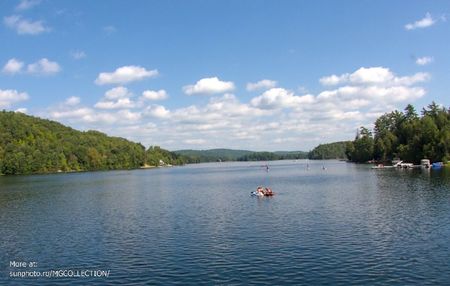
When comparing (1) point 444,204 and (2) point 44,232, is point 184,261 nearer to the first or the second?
(2) point 44,232

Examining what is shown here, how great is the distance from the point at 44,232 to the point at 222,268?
26277mm

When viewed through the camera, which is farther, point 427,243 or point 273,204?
point 273,204

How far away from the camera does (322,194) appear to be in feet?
262

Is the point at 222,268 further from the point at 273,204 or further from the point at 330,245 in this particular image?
the point at 273,204

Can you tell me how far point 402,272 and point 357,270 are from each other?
9.45 feet

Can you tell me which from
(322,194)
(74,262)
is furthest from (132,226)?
(322,194)

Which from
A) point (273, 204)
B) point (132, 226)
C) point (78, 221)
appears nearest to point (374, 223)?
point (273, 204)

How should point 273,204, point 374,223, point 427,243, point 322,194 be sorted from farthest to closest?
point 322,194 → point 273,204 → point 374,223 → point 427,243

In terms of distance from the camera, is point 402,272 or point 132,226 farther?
point 132,226

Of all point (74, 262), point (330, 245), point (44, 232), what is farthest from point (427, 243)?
point (44, 232)

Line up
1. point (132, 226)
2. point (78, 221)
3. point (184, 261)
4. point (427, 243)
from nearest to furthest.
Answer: point (184, 261), point (427, 243), point (132, 226), point (78, 221)

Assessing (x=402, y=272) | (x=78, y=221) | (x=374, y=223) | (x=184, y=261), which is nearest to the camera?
(x=402, y=272)

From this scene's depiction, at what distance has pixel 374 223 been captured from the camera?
4756 cm

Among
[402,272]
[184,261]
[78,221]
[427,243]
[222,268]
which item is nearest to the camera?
[402,272]
